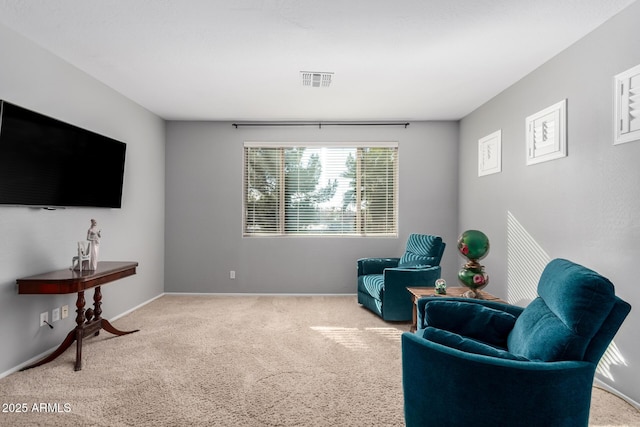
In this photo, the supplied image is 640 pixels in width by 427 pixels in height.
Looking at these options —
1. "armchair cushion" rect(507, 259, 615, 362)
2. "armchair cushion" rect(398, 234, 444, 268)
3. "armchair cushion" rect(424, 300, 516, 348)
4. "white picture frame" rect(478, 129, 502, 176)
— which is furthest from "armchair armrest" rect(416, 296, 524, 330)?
"white picture frame" rect(478, 129, 502, 176)

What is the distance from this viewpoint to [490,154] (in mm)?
4195

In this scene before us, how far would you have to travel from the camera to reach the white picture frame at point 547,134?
2891 mm

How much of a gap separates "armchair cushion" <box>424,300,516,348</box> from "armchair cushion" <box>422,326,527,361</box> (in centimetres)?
52

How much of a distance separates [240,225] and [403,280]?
2.52m

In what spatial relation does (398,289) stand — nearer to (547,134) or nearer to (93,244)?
(547,134)

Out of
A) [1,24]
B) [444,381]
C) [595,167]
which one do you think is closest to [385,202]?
[595,167]

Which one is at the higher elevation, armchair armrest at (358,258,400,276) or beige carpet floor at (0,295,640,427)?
armchair armrest at (358,258,400,276)

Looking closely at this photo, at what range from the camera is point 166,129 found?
505 centimetres

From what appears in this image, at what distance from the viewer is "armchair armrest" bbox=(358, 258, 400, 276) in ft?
14.8

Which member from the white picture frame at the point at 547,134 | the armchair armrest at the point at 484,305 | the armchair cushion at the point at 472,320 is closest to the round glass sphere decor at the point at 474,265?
the armchair armrest at the point at 484,305

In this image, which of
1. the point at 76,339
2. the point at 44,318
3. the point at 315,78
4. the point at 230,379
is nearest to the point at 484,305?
the point at 230,379

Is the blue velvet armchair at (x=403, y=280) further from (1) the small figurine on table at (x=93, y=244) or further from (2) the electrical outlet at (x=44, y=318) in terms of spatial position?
(2) the electrical outlet at (x=44, y=318)

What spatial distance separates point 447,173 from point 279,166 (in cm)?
251

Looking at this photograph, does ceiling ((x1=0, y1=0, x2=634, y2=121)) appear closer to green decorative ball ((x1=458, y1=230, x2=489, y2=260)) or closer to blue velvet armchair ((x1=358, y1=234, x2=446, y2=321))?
green decorative ball ((x1=458, y1=230, x2=489, y2=260))
